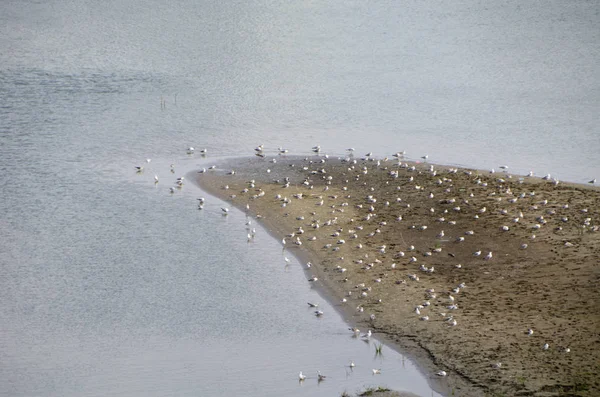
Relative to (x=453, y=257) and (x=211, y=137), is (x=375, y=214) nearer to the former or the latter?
(x=453, y=257)

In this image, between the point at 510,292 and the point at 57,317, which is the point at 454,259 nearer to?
the point at 510,292

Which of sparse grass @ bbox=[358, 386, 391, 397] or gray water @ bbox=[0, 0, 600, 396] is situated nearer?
sparse grass @ bbox=[358, 386, 391, 397]

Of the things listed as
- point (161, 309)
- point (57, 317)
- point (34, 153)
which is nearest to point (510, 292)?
point (161, 309)

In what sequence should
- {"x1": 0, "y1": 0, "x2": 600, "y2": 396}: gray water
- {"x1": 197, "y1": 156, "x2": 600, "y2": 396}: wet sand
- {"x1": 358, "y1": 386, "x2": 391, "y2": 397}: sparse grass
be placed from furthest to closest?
1. {"x1": 0, "y1": 0, "x2": 600, "y2": 396}: gray water
2. {"x1": 197, "y1": 156, "x2": 600, "y2": 396}: wet sand
3. {"x1": 358, "y1": 386, "x2": 391, "y2": 397}: sparse grass

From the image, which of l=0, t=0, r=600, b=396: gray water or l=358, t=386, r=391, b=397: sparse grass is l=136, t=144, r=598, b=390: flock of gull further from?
l=0, t=0, r=600, b=396: gray water

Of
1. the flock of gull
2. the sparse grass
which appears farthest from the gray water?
the flock of gull

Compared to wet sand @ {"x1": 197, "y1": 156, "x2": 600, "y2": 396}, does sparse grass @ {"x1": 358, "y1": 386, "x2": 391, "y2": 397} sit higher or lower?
lower

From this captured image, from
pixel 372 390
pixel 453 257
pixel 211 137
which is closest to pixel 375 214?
pixel 453 257

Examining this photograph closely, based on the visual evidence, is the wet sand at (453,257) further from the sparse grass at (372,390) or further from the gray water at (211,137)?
the sparse grass at (372,390)
